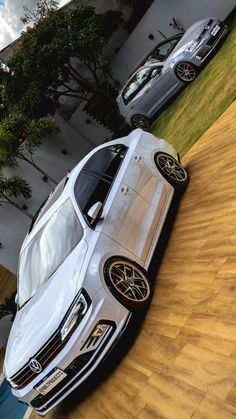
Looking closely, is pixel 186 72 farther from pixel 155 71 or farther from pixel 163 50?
pixel 163 50

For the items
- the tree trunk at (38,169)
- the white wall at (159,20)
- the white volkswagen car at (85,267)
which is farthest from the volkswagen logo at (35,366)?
the white wall at (159,20)

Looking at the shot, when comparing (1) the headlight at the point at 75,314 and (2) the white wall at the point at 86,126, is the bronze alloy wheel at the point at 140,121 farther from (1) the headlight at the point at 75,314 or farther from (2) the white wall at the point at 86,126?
(1) the headlight at the point at 75,314

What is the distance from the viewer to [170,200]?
612 centimetres

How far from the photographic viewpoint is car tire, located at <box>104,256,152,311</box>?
4.71m

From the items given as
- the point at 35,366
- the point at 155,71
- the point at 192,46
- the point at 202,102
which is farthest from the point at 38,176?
the point at 35,366

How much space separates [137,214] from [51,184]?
1096 centimetres

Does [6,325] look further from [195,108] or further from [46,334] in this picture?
[46,334]

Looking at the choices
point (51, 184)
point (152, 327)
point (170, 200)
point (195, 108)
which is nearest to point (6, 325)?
point (51, 184)

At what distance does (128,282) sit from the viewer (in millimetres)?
4855

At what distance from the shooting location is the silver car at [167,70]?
1099cm

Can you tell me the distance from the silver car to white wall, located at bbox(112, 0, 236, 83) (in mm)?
2895

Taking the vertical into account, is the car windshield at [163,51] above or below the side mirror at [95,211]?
above

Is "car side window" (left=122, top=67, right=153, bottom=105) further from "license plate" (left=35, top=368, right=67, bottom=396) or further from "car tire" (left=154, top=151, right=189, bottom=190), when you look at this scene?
"license plate" (left=35, top=368, right=67, bottom=396)

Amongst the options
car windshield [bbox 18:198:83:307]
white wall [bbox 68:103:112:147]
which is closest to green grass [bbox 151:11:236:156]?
car windshield [bbox 18:198:83:307]
